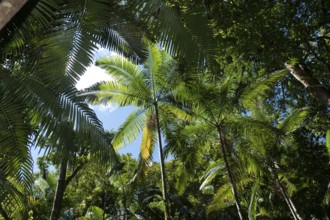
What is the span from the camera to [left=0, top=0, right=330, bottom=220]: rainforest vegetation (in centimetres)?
532

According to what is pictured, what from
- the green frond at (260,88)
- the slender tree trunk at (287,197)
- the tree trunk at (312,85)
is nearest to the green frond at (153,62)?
the green frond at (260,88)

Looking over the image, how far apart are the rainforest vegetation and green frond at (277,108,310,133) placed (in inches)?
2.3

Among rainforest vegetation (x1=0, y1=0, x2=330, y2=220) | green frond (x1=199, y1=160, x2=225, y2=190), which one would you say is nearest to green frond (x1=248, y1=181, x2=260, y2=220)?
rainforest vegetation (x1=0, y1=0, x2=330, y2=220)

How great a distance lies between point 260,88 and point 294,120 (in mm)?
2542

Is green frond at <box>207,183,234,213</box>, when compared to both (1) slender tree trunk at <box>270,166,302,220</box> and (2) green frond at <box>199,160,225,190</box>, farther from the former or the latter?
(1) slender tree trunk at <box>270,166,302,220</box>

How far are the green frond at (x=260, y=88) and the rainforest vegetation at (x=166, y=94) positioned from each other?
0.06m

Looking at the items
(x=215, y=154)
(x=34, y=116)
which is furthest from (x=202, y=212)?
(x=34, y=116)

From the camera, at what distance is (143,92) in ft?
43.6

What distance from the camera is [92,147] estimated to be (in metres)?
5.38

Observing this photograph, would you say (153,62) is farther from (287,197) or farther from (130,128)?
(287,197)

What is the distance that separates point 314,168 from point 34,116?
11.9m

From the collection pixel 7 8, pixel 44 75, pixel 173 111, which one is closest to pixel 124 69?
pixel 173 111

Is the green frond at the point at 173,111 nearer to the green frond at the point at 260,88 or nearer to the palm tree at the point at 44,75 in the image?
the green frond at the point at 260,88

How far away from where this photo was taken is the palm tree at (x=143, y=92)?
43.1 ft
